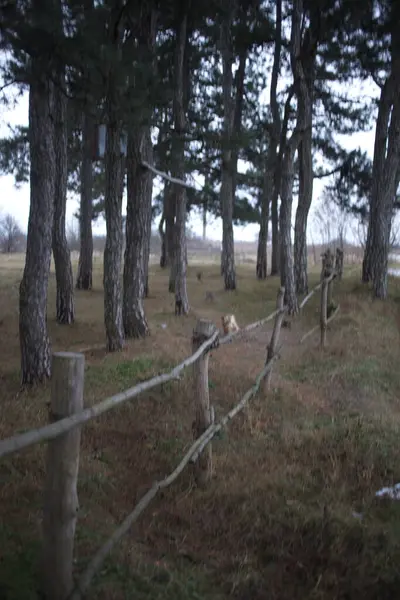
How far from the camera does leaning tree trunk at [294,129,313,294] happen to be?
16.4 meters

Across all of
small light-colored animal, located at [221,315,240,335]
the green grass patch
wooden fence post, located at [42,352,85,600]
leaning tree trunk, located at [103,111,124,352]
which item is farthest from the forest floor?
small light-colored animal, located at [221,315,240,335]

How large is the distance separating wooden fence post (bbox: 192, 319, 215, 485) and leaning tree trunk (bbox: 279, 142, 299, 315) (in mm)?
9373

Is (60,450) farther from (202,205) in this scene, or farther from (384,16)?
(202,205)

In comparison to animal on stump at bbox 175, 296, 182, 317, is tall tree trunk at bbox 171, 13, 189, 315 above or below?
above

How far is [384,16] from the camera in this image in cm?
1195

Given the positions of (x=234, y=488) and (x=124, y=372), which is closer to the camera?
(x=234, y=488)

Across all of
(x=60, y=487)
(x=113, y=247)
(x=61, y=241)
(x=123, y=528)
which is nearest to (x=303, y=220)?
(x=61, y=241)

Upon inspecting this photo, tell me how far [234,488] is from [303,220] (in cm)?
1360

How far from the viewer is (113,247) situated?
889 cm

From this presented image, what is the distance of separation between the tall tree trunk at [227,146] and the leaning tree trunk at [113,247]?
11.5 ft

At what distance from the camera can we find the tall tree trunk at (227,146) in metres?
13.4

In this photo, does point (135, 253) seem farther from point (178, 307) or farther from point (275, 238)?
Answer: point (275, 238)

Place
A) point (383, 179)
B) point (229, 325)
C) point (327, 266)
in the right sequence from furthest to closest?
point (383, 179) < point (327, 266) < point (229, 325)

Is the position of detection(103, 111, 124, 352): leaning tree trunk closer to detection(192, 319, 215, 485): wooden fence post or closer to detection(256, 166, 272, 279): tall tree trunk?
detection(192, 319, 215, 485): wooden fence post
